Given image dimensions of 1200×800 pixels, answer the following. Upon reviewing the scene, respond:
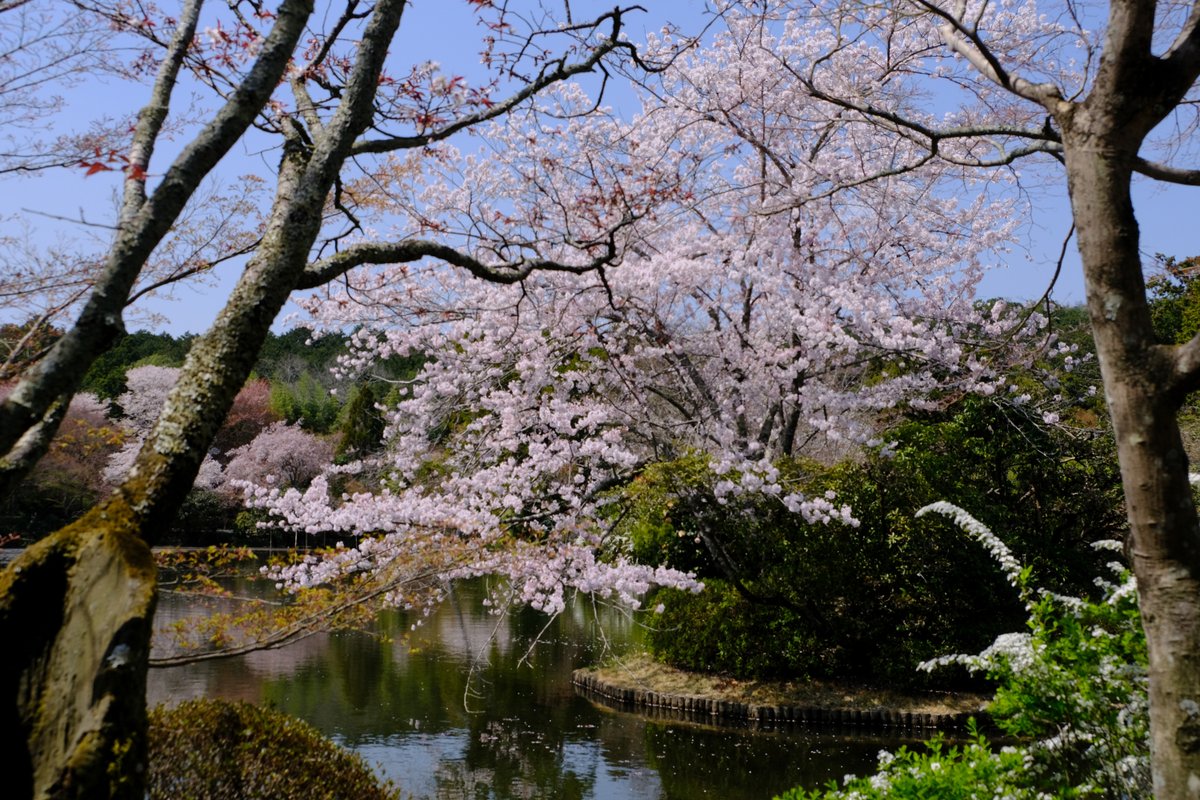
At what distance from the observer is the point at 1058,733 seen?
2.96 m

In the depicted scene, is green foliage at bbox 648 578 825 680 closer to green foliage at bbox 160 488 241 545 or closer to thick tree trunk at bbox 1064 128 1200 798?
thick tree trunk at bbox 1064 128 1200 798

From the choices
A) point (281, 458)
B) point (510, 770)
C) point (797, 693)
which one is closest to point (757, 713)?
point (797, 693)

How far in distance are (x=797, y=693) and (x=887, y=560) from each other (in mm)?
1740

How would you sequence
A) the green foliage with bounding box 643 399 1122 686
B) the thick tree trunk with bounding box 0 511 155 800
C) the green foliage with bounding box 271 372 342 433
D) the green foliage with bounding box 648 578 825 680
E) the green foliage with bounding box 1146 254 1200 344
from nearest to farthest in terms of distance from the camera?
the thick tree trunk with bounding box 0 511 155 800 < the green foliage with bounding box 643 399 1122 686 < the green foliage with bounding box 648 578 825 680 < the green foliage with bounding box 1146 254 1200 344 < the green foliage with bounding box 271 372 342 433

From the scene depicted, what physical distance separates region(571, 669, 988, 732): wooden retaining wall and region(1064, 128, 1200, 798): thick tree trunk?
6684mm

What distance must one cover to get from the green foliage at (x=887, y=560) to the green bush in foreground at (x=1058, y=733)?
5.77 meters

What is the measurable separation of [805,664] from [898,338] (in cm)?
396

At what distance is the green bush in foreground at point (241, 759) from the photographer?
2.81 meters

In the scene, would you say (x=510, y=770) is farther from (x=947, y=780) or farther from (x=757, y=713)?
(x=947, y=780)

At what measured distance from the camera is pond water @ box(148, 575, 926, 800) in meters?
6.45

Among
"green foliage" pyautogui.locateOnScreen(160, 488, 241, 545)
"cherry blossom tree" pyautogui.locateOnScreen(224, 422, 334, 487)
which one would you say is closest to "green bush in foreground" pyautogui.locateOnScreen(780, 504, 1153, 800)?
"green foliage" pyautogui.locateOnScreen(160, 488, 241, 545)

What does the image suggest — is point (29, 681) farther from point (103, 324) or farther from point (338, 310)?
point (338, 310)

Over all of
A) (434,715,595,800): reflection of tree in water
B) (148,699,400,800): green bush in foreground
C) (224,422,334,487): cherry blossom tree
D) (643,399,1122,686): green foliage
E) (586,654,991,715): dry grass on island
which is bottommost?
(434,715,595,800): reflection of tree in water

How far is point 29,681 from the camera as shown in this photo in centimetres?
210
